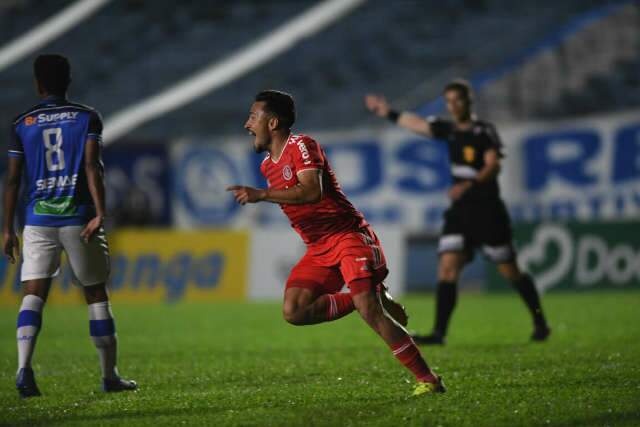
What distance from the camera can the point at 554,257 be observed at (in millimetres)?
17734

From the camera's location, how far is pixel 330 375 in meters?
7.59

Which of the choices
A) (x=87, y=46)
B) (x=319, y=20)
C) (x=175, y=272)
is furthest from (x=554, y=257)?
(x=87, y=46)

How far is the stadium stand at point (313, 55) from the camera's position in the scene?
24.8m

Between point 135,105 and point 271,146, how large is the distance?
2160 cm

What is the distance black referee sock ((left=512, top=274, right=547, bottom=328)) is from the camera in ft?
32.6

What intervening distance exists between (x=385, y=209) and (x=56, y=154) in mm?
15667

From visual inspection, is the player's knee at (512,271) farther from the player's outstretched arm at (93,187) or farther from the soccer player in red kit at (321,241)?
the player's outstretched arm at (93,187)

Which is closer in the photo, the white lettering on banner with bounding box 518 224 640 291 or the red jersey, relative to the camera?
the red jersey

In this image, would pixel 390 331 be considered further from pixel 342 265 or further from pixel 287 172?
pixel 287 172

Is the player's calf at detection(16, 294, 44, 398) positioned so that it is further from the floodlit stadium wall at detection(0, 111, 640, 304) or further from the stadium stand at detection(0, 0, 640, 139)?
the stadium stand at detection(0, 0, 640, 139)

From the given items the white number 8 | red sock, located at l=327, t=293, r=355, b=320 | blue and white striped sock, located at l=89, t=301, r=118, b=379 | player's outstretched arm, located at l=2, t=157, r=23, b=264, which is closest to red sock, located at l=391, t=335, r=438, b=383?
red sock, located at l=327, t=293, r=355, b=320

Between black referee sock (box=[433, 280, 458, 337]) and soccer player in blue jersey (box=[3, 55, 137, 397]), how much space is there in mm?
3679

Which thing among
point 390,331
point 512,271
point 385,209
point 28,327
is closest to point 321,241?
point 390,331

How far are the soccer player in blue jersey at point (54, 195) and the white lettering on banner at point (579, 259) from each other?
38.8 feet
